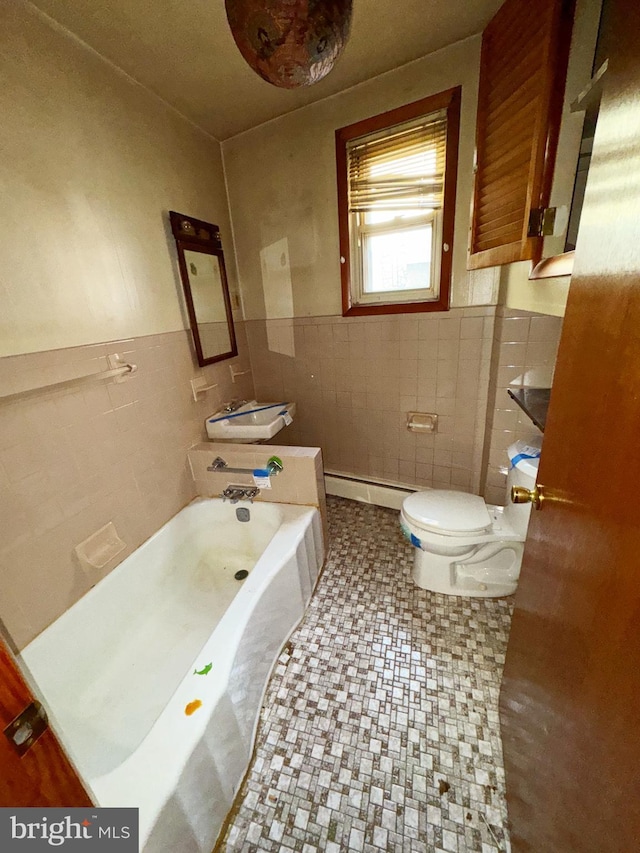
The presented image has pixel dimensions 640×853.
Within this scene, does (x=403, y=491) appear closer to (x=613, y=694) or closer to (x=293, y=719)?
(x=293, y=719)

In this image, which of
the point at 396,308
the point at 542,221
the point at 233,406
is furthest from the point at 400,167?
the point at 233,406

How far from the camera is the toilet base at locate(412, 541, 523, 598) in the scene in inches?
61.7

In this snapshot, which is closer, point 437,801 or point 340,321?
point 437,801

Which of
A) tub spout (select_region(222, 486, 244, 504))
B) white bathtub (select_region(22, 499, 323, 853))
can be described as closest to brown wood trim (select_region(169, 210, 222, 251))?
tub spout (select_region(222, 486, 244, 504))

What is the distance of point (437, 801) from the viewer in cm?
97

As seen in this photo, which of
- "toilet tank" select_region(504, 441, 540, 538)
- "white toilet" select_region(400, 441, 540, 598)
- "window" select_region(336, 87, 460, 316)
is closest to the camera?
"toilet tank" select_region(504, 441, 540, 538)

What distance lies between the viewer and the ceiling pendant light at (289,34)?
0.74m

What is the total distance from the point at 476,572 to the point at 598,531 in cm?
131

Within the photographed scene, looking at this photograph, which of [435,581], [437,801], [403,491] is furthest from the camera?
[403,491]

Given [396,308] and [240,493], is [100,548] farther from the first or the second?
[396,308]

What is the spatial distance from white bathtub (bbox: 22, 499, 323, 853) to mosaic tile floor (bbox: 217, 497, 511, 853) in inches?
4.5

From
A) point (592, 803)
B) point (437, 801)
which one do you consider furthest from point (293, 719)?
point (592, 803)

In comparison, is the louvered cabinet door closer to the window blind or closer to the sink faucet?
the window blind

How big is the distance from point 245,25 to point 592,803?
1651 millimetres
